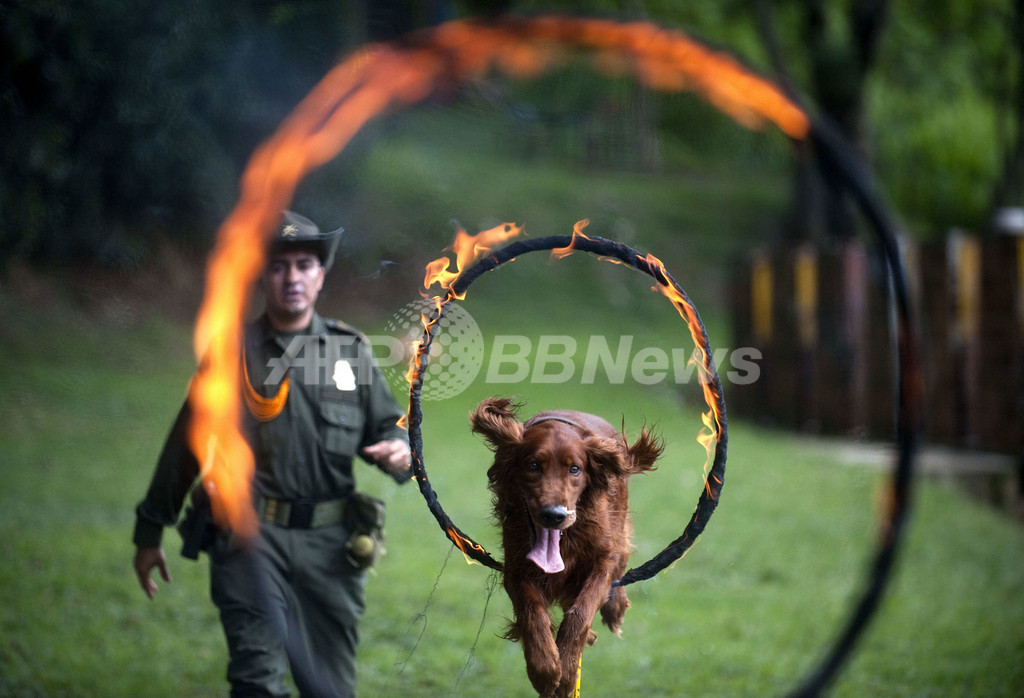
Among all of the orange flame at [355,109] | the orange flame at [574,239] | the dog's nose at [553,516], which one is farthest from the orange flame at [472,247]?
the dog's nose at [553,516]

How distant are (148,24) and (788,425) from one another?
25.3ft

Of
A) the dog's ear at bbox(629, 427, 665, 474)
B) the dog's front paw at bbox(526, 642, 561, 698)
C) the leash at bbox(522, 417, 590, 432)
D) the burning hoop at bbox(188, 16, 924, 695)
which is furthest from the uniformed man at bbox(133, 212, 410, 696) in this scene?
the dog's front paw at bbox(526, 642, 561, 698)

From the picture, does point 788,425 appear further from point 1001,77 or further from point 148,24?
point 1001,77

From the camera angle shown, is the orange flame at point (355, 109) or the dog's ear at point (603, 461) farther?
the orange flame at point (355, 109)

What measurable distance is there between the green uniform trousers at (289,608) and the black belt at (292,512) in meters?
0.03

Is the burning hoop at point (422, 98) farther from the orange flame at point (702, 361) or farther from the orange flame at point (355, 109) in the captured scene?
the orange flame at point (702, 361)

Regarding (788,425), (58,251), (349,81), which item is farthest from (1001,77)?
(349,81)

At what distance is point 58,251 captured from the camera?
34.1 feet

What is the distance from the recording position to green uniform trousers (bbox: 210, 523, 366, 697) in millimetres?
3256

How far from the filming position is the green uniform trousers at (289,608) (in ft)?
10.7

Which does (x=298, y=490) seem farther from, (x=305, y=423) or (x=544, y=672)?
(x=544, y=672)

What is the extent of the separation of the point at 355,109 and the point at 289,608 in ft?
5.71

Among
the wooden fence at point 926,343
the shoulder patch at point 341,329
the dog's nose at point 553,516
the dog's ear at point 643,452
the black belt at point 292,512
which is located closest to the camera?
the dog's nose at point 553,516

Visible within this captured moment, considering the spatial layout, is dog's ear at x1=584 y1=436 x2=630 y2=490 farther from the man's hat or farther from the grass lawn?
the man's hat
